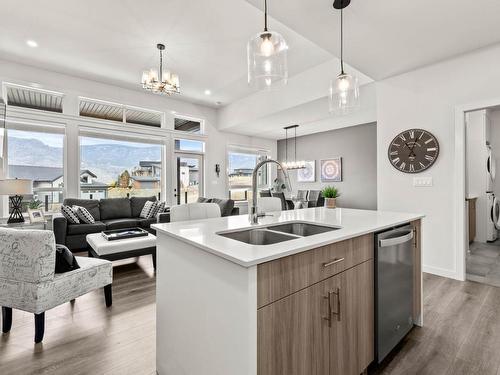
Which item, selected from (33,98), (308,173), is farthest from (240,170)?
(33,98)

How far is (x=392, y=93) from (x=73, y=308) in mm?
4476

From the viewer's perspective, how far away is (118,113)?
557cm

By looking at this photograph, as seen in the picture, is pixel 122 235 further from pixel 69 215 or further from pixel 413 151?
pixel 413 151

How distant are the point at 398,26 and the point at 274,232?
2.40 m

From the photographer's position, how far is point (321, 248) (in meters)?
1.12

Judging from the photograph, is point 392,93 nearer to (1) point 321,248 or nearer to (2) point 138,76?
(1) point 321,248

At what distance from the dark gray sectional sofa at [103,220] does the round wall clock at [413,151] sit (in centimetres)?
366

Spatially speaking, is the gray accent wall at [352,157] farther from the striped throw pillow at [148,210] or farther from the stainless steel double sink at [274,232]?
the stainless steel double sink at [274,232]

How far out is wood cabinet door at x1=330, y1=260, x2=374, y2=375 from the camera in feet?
3.88

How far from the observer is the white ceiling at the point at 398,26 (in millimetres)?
2117

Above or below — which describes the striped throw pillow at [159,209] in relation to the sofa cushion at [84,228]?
above

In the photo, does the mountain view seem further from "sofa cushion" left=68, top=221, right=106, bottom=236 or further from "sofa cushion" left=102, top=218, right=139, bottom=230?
"sofa cushion" left=68, top=221, right=106, bottom=236

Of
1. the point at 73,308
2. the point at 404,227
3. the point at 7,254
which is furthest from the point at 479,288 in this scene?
the point at 7,254

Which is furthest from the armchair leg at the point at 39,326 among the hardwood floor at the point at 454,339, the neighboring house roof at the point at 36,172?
the neighboring house roof at the point at 36,172
